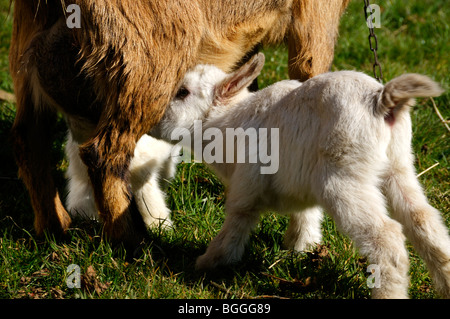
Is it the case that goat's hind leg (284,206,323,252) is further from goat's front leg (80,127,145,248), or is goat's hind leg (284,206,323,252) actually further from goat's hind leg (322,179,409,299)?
goat's front leg (80,127,145,248)

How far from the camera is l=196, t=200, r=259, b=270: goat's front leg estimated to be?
3592 millimetres

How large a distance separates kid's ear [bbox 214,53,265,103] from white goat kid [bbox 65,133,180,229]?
2.53ft

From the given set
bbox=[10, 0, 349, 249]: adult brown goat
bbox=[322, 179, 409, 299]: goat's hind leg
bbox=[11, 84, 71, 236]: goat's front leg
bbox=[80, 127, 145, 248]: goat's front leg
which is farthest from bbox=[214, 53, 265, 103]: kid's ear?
bbox=[11, 84, 71, 236]: goat's front leg

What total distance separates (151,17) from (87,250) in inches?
54.3

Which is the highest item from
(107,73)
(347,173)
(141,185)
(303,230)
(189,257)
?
(107,73)

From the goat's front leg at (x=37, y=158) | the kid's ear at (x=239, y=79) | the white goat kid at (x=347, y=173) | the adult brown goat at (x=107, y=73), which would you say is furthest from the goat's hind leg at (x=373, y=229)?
the goat's front leg at (x=37, y=158)

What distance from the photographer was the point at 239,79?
13.0 ft

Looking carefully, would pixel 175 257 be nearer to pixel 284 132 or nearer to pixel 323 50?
pixel 284 132

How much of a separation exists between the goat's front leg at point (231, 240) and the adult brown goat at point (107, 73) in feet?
1.73

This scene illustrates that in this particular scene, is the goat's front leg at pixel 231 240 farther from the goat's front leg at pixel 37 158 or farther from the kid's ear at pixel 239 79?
the goat's front leg at pixel 37 158

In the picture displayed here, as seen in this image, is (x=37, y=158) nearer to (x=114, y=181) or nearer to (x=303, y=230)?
(x=114, y=181)

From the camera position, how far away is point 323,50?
4.68 meters

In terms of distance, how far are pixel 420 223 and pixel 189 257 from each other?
4.45 feet

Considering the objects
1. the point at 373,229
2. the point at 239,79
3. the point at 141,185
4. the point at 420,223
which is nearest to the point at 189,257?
the point at 141,185
